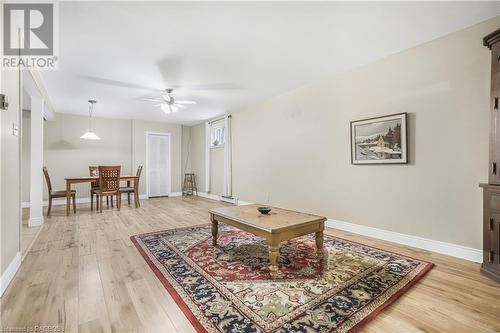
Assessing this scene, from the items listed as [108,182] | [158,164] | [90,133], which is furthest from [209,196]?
[90,133]

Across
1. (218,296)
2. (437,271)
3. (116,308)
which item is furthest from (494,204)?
(116,308)

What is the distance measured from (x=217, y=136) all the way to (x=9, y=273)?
5446mm

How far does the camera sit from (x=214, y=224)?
2906 millimetres

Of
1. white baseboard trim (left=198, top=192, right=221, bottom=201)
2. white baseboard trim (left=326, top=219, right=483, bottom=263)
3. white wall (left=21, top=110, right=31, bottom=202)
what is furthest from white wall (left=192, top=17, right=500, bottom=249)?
white wall (left=21, top=110, right=31, bottom=202)

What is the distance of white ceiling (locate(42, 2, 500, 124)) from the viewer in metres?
2.19

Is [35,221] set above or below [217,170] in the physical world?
below

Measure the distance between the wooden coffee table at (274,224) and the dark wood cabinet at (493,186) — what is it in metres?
1.46

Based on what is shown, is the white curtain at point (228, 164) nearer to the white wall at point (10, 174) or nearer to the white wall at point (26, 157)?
the white wall at point (10, 174)

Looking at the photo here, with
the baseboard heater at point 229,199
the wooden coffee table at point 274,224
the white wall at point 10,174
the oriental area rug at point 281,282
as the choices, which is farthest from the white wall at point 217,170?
the white wall at point 10,174

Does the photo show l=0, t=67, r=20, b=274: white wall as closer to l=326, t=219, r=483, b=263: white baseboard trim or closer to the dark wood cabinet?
l=326, t=219, r=483, b=263: white baseboard trim

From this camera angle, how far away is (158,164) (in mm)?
7770

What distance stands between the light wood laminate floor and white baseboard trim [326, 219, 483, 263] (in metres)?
0.10

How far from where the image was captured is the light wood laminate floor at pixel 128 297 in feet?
4.86

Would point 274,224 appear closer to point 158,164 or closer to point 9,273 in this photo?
point 9,273
